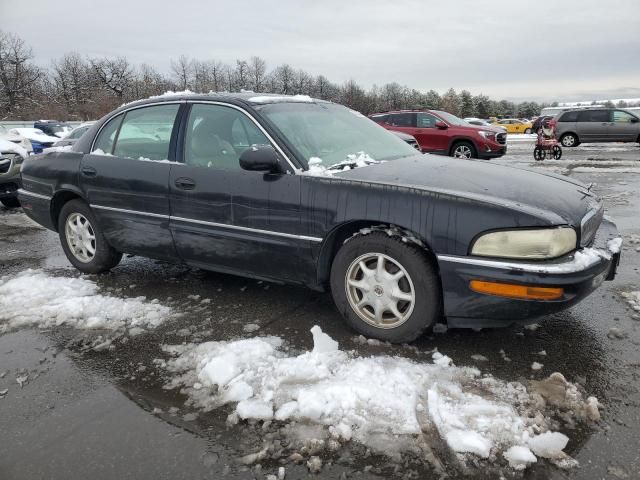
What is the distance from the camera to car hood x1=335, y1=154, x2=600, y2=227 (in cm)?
279

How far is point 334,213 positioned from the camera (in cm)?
313

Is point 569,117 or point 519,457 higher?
point 569,117

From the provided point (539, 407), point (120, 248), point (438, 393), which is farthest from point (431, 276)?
point (120, 248)

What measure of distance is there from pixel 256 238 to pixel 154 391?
123 centimetres

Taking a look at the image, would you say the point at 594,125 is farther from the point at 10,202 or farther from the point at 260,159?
the point at 260,159

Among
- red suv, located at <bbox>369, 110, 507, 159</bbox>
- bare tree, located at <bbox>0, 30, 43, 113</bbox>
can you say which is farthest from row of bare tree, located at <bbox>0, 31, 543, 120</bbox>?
red suv, located at <bbox>369, 110, 507, 159</bbox>

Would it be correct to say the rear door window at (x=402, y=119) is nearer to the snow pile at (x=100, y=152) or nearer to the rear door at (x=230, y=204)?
the snow pile at (x=100, y=152)

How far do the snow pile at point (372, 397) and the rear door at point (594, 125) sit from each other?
20.7m

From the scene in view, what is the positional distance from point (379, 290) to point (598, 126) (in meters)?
20.9

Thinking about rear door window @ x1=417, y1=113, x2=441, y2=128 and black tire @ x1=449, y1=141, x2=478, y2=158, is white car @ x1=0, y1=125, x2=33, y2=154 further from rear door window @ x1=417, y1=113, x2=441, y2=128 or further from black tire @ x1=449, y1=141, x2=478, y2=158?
black tire @ x1=449, y1=141, x2=478, y2=158

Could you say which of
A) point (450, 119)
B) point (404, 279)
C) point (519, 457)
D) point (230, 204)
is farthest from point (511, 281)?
point (450, 119)

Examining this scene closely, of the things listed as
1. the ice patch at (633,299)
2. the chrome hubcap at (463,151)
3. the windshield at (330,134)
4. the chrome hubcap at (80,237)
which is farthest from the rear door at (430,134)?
the chrome hubcap at (80,237)

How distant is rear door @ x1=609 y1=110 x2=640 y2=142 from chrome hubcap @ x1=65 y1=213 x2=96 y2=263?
2117 centimetres

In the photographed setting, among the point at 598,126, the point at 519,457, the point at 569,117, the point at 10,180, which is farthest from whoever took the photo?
the point at 569,117
